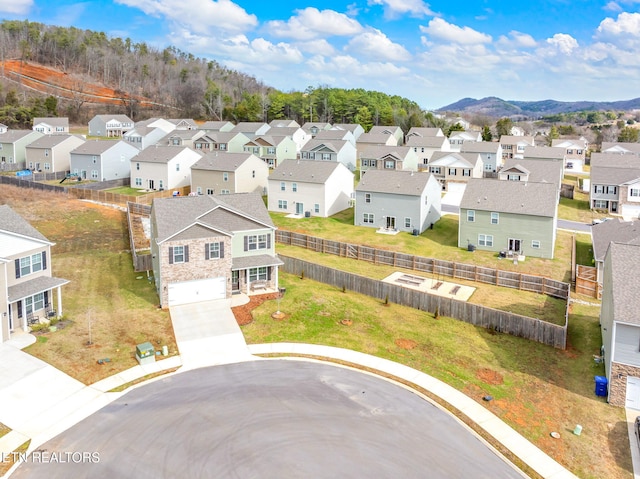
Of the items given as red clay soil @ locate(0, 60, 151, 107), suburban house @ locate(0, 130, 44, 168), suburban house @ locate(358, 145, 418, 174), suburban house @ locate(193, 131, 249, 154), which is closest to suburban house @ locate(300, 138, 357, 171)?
suburban house @ locate(358, 145, 418, 174)

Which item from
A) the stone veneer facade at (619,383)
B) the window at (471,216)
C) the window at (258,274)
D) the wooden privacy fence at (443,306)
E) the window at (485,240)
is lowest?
the stone veneer facade at (619,383)

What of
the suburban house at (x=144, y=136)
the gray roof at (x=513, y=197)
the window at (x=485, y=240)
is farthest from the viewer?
the suburban house at (x=144, y=136)

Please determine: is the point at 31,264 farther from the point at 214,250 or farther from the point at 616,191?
the point at 616,191

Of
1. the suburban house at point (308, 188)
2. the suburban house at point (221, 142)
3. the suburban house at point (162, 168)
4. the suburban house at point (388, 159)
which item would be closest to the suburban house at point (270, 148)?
the suburban house at point (221, 142)

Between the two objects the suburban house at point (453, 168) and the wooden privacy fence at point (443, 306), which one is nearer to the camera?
the wooden privacy fence at point (443, 306)

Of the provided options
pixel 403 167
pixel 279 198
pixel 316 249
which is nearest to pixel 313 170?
pixel 279 198

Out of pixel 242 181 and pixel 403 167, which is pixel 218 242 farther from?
pixel 403 167

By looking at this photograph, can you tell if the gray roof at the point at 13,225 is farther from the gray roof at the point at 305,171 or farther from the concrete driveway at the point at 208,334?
the gray roof at the point at 305,171
